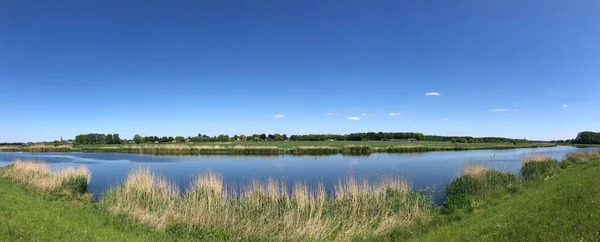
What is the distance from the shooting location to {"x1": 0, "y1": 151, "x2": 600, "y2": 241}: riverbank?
24.2 ft

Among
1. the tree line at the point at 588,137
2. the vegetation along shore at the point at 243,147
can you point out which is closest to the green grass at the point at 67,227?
the vegetation along shore at the point at 243,147

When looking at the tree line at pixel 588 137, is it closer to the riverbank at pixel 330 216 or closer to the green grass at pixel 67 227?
the riverbank at pixel 330 216

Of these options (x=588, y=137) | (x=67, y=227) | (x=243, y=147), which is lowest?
(x=67, y=227)

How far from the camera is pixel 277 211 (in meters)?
13.5

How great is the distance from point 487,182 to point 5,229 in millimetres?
21765

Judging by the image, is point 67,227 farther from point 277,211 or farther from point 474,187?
point 474,187

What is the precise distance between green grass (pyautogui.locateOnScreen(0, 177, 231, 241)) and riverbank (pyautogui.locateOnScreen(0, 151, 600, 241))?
22 millimetres

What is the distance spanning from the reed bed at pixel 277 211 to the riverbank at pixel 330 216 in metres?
0.05

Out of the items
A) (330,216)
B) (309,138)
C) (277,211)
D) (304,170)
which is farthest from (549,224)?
(309,138)

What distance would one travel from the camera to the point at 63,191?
19.8 meters

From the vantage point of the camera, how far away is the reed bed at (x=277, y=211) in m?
11.8

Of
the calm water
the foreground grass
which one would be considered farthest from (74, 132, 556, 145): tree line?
the foreground grass

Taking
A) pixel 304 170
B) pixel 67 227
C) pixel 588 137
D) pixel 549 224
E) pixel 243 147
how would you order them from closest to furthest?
pixel 549 224 < pixel 67 227 < pixel 304 170 < pixel 243 147 < pixel 588 137

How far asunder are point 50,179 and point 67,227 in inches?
590
